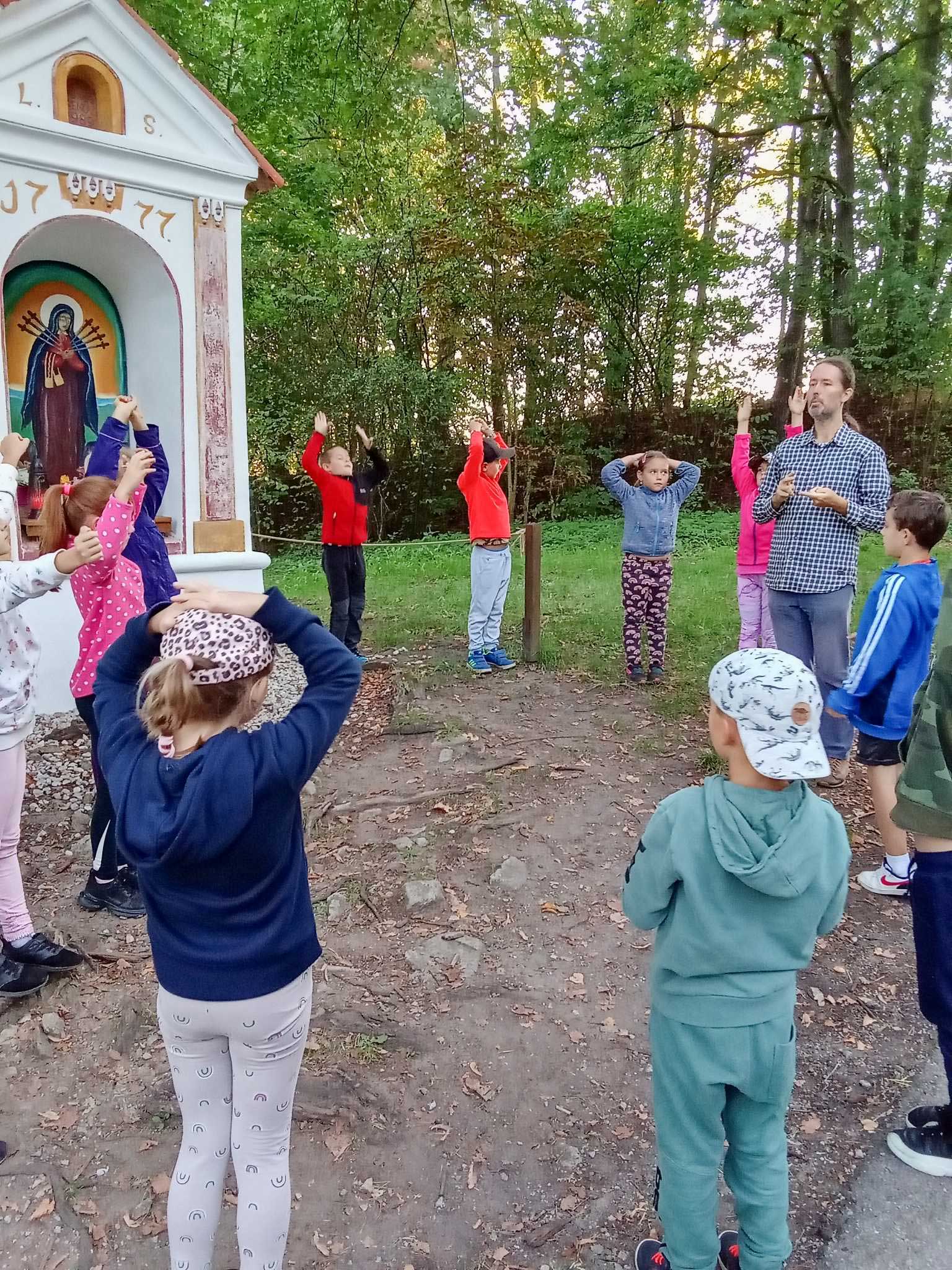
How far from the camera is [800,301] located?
661 inches

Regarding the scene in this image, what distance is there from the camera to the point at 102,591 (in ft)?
11.5

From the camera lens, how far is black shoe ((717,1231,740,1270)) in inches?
79.5

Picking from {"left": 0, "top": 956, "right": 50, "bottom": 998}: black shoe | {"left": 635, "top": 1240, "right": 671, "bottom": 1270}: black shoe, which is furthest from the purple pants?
{"left": 0, "top": 956, "right": 50, "bottom": 998}: black shoe

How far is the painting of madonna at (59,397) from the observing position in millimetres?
7023

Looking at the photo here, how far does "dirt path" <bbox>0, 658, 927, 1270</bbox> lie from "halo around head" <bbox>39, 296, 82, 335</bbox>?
13.8ft

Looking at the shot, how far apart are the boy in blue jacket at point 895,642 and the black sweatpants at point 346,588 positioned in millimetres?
4370

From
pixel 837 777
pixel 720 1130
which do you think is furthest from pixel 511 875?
pixel 720 1130

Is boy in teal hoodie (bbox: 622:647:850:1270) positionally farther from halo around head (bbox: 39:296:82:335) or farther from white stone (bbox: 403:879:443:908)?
halo around head (bbox: 39:296:82:335)

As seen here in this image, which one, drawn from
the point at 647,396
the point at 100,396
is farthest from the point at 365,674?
the point at 647,396

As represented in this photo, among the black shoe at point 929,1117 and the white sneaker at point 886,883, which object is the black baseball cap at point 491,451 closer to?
the white sneaker at point 886,883

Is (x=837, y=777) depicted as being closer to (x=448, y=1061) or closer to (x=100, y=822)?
(x=448, y=1061)

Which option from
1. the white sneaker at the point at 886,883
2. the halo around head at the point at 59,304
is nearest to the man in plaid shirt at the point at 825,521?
the white sneaker at the point at 886,883

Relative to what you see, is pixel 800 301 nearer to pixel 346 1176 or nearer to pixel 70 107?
pixel 70 107

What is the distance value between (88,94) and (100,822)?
18.1 ft
